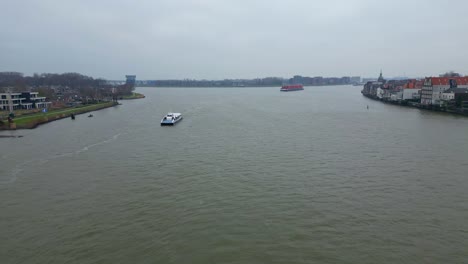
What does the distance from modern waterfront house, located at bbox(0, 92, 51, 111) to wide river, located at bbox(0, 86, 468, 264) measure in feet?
37.5

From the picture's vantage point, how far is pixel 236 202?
556 centimetres

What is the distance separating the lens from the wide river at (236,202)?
4145 mm

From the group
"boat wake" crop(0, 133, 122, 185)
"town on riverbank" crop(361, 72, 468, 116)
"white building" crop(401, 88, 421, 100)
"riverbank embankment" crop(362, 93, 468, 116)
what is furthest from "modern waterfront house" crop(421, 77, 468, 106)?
"boat wake" crop(0, 133, 122, 185)

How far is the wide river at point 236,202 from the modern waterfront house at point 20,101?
11.4 metres

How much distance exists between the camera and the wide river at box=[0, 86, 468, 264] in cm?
414

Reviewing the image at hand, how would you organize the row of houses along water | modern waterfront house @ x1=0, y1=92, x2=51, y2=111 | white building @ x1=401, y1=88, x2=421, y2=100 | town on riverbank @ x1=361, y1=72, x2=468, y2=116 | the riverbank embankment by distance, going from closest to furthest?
1. the riverbank embankment
2. town on riverbank @ x1=361, y1=72, x2=468, y2=116
3. the row of houses along water
4. modern waterfront house @ x1=0, y1=92, x2=51, y2=111
5. white building @ x1=401, y1=88, x2=421, y2=100

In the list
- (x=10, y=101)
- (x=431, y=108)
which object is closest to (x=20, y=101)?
(x=10, y=101)

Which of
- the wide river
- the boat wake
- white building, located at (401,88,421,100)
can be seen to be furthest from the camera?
white building, located at (401,88,421,100)

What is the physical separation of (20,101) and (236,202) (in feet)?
66.8

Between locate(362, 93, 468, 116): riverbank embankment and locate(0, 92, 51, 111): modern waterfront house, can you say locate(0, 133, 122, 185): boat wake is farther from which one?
locate(362, 93, 468, 116): riverbank embankment

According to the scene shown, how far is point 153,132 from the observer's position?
13.0 m

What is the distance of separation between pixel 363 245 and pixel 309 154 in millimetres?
4586

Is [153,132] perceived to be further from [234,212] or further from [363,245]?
[363,245]

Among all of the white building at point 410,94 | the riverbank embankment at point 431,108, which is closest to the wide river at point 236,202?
the riverbank embankment at point 431,108
